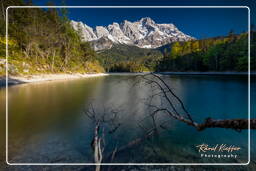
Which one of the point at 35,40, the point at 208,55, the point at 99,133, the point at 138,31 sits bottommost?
the point at 99,133

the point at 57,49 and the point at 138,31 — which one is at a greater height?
the point at 57,49

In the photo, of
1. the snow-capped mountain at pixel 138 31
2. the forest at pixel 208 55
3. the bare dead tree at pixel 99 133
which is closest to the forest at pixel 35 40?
the snow-capped mountain at pixel 138 31

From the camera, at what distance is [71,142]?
3.84m

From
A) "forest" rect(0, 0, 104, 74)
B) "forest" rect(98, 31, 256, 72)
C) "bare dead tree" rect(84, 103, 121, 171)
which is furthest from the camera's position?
"forest" rect(98, 31, 256, 72)

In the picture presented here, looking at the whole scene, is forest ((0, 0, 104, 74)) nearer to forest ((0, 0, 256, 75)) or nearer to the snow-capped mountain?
forest ((0, 0, 256, 75))

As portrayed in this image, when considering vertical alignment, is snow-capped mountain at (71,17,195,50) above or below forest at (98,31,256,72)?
below

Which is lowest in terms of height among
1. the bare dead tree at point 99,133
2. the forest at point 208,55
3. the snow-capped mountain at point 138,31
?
the bare dead tree at point 99,133

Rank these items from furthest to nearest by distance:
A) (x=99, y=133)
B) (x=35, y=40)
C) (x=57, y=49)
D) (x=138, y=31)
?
(x=57, y=49) → (x=35, y=40) → (x=138, y=31) → (x=99, y=133)

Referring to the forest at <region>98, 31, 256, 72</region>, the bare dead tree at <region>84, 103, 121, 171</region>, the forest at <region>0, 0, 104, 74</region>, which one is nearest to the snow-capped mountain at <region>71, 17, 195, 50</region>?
the bare dead tree at <region>84, 103, 121, 171</region>

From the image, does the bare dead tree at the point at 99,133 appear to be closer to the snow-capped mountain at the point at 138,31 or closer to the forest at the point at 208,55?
the snow-capped mountain at the point at 138,31

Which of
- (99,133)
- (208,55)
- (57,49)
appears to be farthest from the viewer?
(208,55)

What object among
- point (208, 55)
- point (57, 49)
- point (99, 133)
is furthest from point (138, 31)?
point (208, 55)

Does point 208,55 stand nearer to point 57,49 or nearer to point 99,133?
point 99,133

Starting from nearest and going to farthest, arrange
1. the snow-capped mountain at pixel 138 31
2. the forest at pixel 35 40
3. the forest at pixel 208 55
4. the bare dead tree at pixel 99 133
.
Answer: the bare dead tree at pixel 99 133
the snow-capped mountain at pixel 138 31
the forest at pixel 35 40
the forest at pixel 208 55
